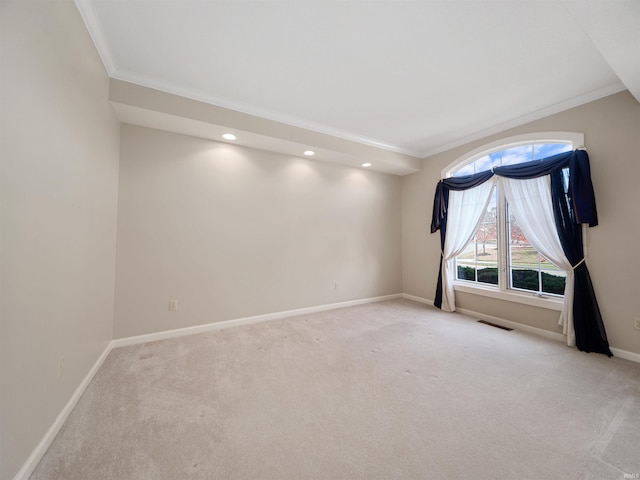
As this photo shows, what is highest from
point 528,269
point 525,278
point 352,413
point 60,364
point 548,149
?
point 548,149

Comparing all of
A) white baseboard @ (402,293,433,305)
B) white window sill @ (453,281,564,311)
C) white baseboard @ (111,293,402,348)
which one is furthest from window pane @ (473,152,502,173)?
white baseboard @ (111,293,402,348)

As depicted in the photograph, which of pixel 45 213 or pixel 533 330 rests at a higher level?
pixel 45 213

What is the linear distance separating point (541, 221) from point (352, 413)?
126 inches

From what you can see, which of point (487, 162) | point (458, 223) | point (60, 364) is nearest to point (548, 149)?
point (487, 162)

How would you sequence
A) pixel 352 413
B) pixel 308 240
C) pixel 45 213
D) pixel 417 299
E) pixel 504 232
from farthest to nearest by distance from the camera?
pixel 417 299 < pixel 308 240 < pixel 504 232 < pixel 352 413 < pixel 45 213

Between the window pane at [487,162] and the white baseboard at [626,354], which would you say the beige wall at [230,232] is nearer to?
the window pane at [487,162]

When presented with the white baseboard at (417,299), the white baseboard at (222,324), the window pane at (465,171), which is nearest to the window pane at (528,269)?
the window pane at (465,171)

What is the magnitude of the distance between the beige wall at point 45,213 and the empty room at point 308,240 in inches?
0.7

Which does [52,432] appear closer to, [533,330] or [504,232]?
[533,330]

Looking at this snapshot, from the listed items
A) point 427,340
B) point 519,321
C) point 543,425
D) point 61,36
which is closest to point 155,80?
point 61,36

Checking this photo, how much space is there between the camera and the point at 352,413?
1.68m

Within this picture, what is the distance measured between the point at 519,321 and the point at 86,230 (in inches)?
193

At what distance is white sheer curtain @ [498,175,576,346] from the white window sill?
16 centimetres

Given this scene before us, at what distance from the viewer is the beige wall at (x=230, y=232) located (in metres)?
2.78
